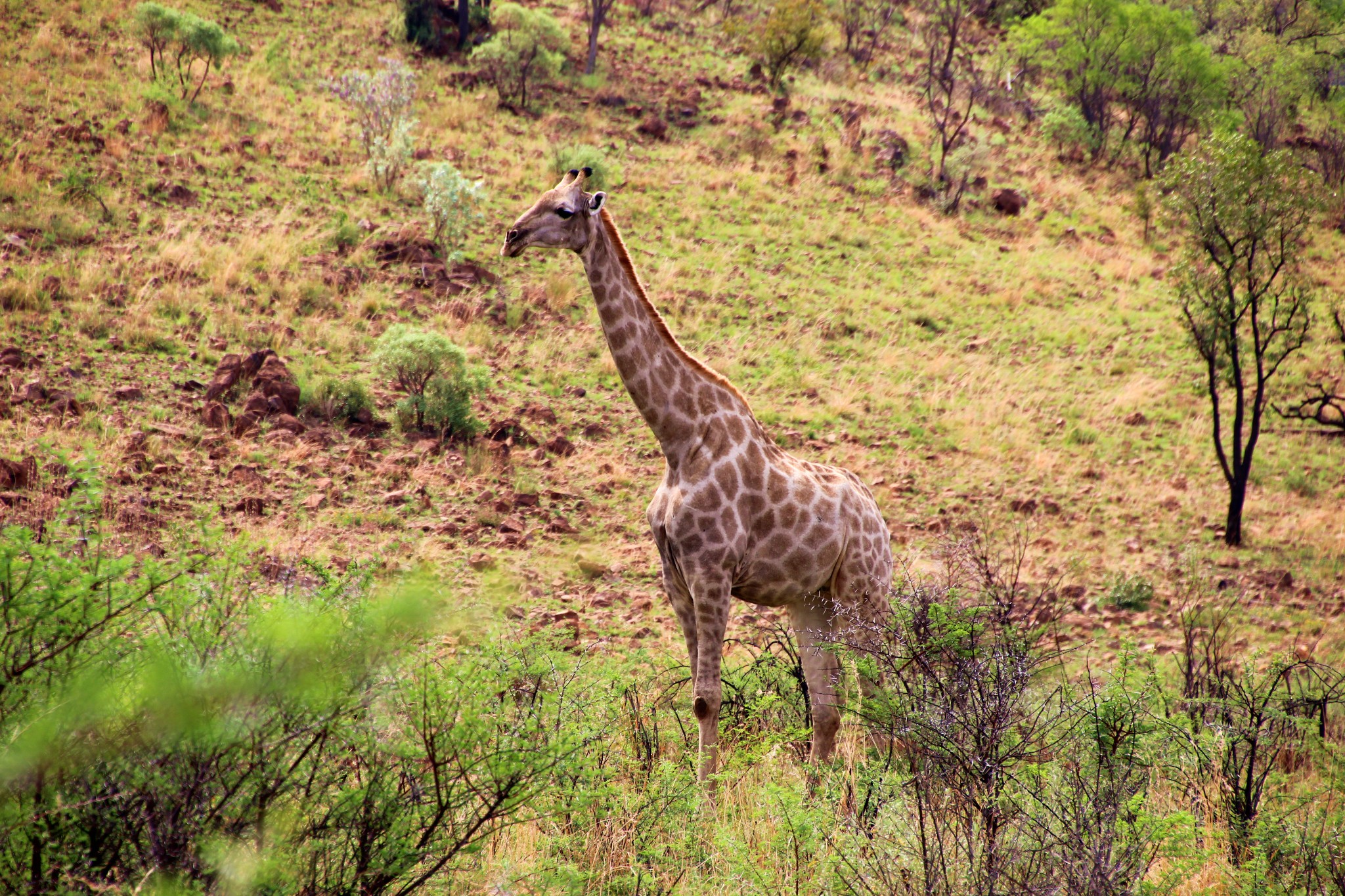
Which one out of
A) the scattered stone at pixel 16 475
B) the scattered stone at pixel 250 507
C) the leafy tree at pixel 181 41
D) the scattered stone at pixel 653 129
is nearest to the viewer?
the scattered stone at pixel 16 475

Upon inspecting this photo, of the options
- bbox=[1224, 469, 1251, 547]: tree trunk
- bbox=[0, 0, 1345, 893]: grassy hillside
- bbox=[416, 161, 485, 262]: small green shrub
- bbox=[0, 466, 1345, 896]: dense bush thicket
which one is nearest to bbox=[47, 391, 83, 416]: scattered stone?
bbox=[0, 0, 1345, 893]: grassy hillside

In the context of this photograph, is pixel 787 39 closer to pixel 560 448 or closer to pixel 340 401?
pixel 560 448

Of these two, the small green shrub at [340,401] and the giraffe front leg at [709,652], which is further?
the small green shrub at [340,401]

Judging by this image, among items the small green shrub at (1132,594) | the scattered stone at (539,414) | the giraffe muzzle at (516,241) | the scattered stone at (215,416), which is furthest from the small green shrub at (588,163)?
the giraffe muzzle at (516,241)

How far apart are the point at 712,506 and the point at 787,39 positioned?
85.6 feet

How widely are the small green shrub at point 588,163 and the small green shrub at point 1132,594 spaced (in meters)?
12.9

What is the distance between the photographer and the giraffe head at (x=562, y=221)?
17.4ft

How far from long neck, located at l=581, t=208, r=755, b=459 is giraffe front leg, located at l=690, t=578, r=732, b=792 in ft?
2.76

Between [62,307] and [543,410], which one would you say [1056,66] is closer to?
[543,410]

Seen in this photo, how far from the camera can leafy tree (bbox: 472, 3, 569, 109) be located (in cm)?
2456

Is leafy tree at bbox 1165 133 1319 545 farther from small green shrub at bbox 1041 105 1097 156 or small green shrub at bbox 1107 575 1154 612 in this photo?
small green shrub at bbox 1041 105 1097 156

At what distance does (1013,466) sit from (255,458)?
34.8 feet

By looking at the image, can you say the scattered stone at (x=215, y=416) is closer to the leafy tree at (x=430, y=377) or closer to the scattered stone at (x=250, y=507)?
the scattered stone at (x=250, y=507)

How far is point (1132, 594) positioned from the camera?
480 inches
